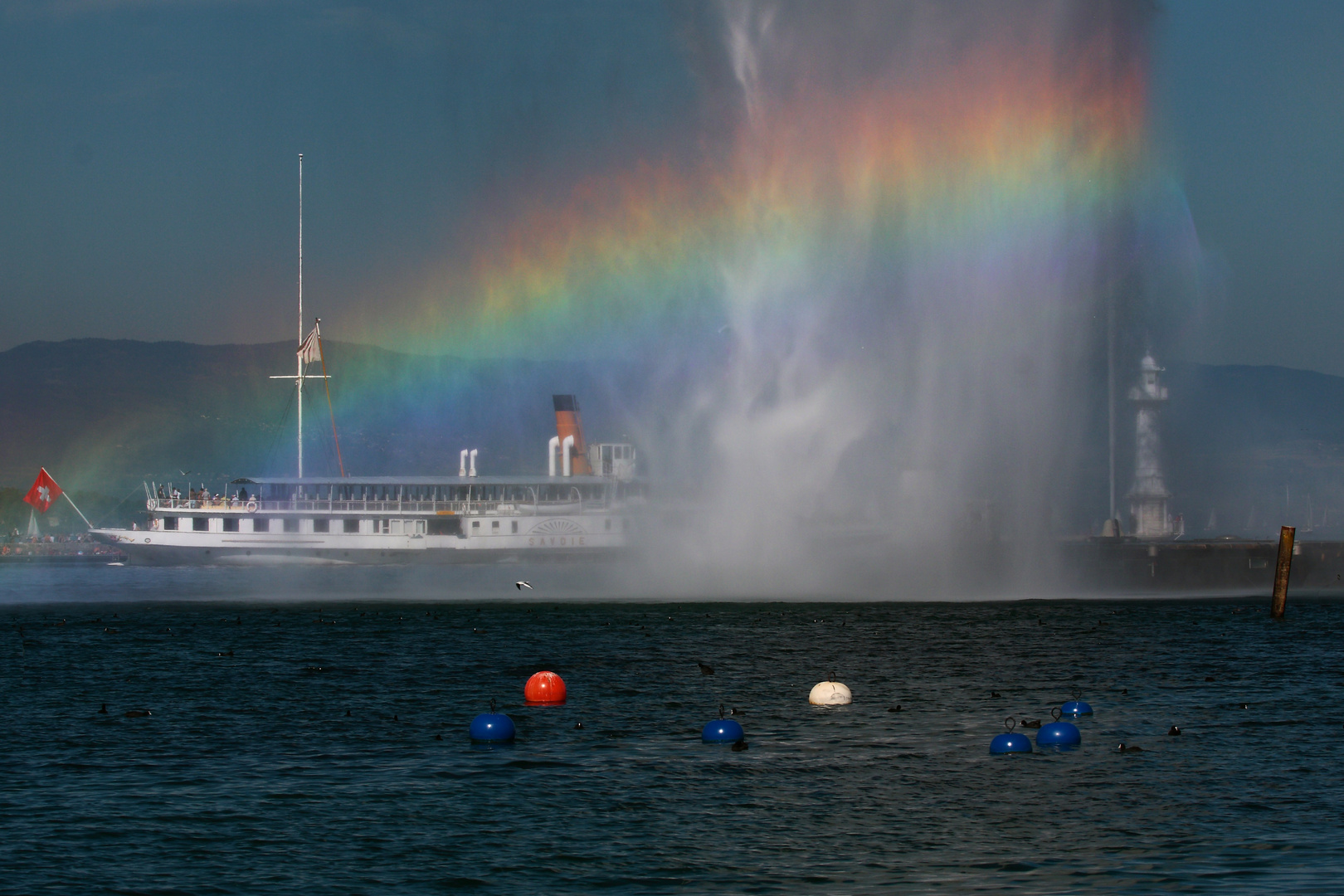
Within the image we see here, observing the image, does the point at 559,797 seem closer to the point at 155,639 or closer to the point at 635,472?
the point at 155,639

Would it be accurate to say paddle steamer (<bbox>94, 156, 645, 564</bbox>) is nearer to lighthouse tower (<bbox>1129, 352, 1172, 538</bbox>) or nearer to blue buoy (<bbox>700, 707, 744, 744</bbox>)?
lighthouse tower (<bbox>1129, 352, 1172, 538</bbox>)

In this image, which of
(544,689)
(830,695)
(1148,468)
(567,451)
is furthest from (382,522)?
(830,695)

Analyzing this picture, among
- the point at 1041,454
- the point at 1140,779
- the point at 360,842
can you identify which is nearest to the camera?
the point at 360,842

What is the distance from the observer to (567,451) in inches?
5231

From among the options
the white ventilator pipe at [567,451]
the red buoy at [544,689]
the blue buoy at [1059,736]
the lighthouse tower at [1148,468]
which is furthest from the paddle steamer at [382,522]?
the blue buoy at [1059,736]

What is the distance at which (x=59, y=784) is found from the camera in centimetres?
2723

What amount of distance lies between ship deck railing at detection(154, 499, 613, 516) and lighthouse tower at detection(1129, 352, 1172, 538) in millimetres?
48874

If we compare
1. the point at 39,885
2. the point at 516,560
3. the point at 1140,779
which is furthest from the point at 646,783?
the point at 516,560

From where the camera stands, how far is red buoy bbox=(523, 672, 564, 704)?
37812 mm

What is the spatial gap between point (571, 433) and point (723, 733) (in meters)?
103

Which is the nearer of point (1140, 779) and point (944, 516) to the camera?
point (1140, 779)

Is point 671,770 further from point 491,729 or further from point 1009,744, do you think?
point 1009,744

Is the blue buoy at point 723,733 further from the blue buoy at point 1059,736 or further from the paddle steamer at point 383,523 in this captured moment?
the paddle steamer at point 383,523

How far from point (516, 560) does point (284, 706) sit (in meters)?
85.6
